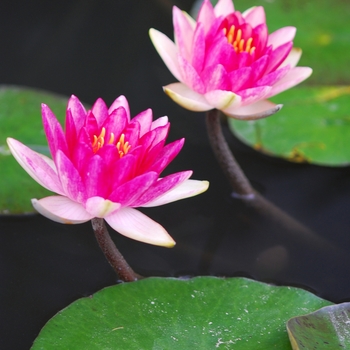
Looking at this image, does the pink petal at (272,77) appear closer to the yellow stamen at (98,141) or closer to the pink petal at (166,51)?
the pink petal at (166,51)

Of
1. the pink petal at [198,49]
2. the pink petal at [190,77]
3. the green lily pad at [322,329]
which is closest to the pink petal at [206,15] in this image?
the pink petal at [198,49]

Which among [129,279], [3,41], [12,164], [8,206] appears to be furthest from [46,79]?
[129,279]

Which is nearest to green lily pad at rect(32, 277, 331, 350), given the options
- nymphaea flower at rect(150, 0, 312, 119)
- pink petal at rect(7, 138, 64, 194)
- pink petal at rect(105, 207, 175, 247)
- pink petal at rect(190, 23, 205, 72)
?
pink petal at rect(105, 207, 175, 247)

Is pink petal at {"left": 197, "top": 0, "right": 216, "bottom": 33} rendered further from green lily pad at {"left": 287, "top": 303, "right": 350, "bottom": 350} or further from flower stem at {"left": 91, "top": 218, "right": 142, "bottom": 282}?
green lily pad at {"left": 287, "top": 303, "right": 350, "bottom": 350}

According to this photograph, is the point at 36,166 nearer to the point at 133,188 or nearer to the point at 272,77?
the point at 133,188

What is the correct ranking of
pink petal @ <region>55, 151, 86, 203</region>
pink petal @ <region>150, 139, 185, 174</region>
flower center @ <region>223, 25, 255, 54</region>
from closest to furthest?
pink petal @ <region>55, 151, 86, 203</region>, pink petal @ <region>150, 139, 185, 174</region>, flower center @ <region>223, 25, 255, 54</region>

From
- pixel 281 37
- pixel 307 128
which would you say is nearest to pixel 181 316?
pixel 281 37

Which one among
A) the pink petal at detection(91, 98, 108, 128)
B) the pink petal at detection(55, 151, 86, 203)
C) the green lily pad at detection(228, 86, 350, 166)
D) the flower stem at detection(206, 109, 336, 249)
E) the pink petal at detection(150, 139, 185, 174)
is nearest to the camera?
the pink petal at detection(55, 151, 86, 203)
